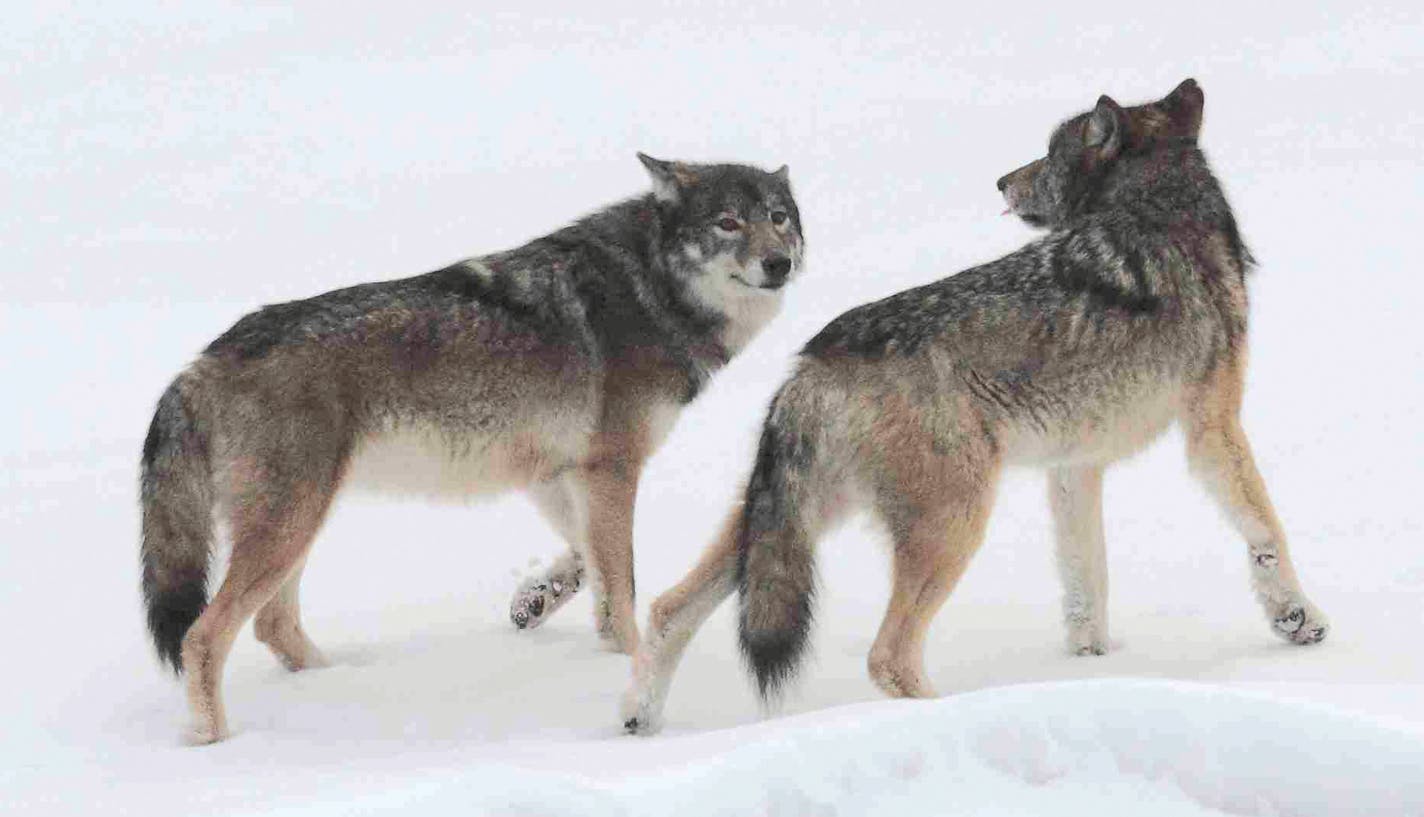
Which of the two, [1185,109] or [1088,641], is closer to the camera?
[1088,641]

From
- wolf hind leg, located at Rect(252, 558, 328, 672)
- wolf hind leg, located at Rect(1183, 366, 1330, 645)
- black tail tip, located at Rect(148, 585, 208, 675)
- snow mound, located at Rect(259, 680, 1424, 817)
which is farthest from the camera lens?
wolf hind leg, located at Rect(252, 558, 328, 672)

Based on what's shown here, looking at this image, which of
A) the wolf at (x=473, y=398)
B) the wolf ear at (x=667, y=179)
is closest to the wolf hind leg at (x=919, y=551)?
the wolf at (x=473, y=398)

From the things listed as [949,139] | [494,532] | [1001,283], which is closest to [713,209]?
[1001,283]

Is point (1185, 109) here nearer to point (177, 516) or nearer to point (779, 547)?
point (779, 547)

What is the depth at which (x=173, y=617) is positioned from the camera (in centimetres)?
532

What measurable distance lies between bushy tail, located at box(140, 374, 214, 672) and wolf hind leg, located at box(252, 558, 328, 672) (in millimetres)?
602

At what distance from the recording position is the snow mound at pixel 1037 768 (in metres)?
3.55

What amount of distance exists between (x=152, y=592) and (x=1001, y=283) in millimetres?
2820

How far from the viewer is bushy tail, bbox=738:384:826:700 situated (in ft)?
15.9

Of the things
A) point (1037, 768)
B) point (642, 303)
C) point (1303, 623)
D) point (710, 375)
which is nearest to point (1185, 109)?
point (1303, 623)

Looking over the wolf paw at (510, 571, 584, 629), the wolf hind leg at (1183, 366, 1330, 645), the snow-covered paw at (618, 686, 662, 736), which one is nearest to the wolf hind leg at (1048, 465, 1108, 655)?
the wolf hind leg at (1183, 366, 1330, 645)

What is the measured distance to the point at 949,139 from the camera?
18.0 m

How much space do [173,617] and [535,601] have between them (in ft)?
5.05

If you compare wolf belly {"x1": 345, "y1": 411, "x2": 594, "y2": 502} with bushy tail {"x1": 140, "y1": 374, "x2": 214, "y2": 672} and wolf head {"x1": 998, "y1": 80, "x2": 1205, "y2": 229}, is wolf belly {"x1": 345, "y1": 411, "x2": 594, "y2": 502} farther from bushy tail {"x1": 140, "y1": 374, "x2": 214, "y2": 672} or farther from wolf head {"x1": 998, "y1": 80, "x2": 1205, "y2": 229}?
wolf head {"x1": 998, "y1": 80, "x2": 1205, "y2": 229}
